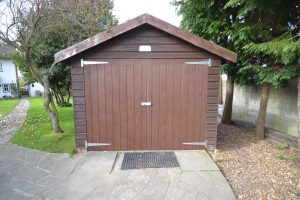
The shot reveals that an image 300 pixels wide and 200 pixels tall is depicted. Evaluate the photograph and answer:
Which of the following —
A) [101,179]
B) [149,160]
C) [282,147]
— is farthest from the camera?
[282,147]

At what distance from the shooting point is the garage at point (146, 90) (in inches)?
173

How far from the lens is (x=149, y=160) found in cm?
427

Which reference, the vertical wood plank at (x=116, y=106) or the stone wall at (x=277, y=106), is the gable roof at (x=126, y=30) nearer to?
the vertical wood plank at (x=116, y=106)

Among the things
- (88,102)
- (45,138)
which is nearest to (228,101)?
(88,102)

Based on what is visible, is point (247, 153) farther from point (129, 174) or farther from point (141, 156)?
point (129, 174)

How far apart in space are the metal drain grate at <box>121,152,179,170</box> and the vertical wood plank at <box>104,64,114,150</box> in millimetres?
513

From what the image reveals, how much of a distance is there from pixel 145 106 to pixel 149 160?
111 cm

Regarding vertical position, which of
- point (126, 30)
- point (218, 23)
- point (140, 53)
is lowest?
point (140, 53)

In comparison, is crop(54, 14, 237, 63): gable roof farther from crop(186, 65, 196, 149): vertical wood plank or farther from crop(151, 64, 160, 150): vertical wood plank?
crop(151, 64, 160, 150): vertical wood plank

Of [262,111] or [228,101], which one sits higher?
[228,101]

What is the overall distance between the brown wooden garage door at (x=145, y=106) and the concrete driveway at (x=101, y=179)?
417mm

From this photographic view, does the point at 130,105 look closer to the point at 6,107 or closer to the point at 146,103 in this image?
the point at 146,103

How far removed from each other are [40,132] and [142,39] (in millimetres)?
4161

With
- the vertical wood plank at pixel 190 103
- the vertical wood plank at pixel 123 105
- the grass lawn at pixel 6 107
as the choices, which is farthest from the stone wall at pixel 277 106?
the grass lawn at pixel 6 107
